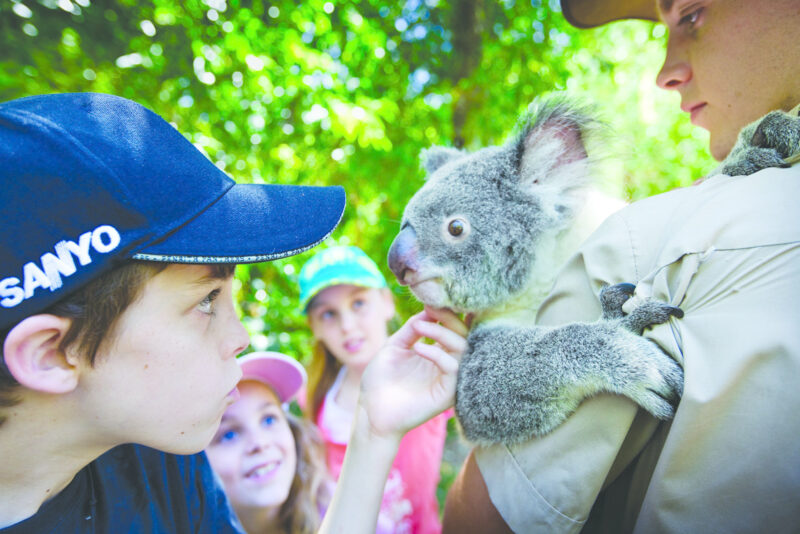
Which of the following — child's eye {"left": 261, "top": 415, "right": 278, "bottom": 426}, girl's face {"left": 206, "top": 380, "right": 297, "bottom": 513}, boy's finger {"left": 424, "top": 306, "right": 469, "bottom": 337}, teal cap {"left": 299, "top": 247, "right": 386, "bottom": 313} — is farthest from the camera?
teal cap {"left": 299, "top": 247, "right": 386, "bottom": 313}

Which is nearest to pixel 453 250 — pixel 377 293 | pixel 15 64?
pixel 377 293

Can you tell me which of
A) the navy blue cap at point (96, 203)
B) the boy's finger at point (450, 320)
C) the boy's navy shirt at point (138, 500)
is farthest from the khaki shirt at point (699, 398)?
the boy's navy shirt at point (138, 500)

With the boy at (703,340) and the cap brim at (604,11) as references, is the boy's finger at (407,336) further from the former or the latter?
the cap brim at (604,11)

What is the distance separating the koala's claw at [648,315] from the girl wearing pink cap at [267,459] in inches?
63.3

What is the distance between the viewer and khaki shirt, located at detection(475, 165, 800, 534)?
79 centimetres

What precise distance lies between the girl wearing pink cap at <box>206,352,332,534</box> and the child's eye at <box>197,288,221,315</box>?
1008 mm

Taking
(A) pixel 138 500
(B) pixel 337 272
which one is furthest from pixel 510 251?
(B) pixel 337 272

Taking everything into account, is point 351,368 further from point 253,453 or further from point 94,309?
point 94,309

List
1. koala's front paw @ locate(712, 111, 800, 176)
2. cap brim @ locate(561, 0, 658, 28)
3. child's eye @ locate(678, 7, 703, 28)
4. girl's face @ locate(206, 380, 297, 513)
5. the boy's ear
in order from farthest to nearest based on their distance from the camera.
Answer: girl's face @ locate(206, 380, 297, 513), cap brim @ locate(561, 0, 658, 28), child's eye @ locate(678, 7, 703, 28), koala's front paw @ locate(712, 111, 800, 176), the boy's ear

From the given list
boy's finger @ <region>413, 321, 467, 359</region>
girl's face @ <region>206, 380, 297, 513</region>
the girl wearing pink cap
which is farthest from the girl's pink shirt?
boy's finger @ <region>413, 321, 467, 359</region>

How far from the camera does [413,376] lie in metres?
1.59

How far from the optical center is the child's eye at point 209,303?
1.15m

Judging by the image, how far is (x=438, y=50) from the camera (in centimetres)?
340

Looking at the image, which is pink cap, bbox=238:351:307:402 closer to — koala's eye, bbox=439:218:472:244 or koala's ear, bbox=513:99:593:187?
koala's eye, bbox=439:218:472:244
